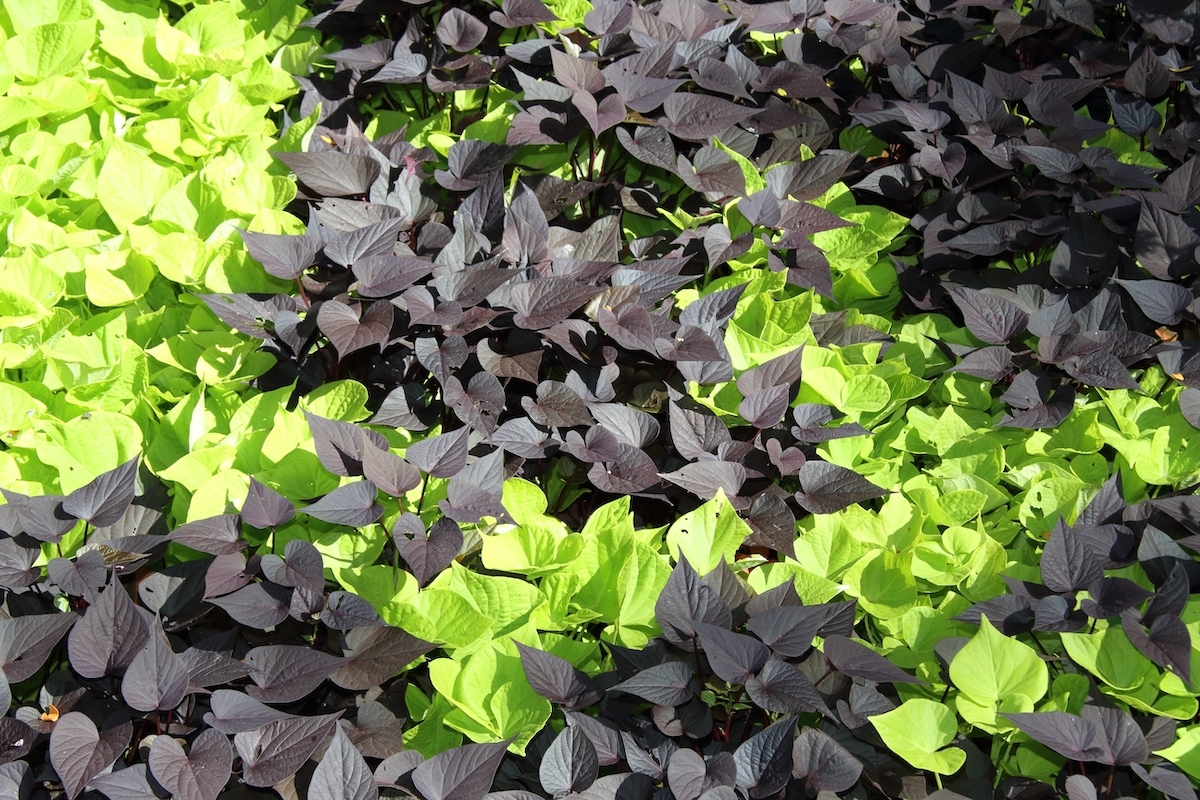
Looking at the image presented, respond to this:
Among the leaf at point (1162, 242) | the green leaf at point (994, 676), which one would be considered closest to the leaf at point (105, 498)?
the green leaf at point (994, 676)

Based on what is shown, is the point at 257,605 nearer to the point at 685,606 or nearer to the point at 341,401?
the point at 341,401

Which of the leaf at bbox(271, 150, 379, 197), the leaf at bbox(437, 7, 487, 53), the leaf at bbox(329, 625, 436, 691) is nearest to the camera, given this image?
the leaf at bbox(329, 625, 436, 691)

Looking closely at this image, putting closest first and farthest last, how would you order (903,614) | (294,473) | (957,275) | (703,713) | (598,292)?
(703,713) → (903,614) → (294,473) → (598,292) → (957,275)

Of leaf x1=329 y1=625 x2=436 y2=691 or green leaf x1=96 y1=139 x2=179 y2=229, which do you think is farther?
green leaf x1=96 y1=139 x2=179 y2=229

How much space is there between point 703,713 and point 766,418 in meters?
0.70

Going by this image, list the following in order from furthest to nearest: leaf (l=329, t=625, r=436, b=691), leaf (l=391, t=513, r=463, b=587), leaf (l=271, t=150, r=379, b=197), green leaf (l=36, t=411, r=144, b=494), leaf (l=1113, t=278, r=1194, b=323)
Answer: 1. leaf (l=271, t=150, r=379, b=197)
2. leaf (l=1113, t=278, r=1194, b=323)
3. green leaf (l=36, t=411, r=144, b=494)
4. leaf (l=391, t=513, r=463, b=587)
5. leaf (l=329, t=625, r=436, b=691)

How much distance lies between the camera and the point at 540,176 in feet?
8.66

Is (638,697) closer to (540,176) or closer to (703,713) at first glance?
(703,713)

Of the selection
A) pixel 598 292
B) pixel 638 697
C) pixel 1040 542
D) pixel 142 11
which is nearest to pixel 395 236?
pixel 598 292

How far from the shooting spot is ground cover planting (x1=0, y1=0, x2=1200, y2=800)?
1577 mm

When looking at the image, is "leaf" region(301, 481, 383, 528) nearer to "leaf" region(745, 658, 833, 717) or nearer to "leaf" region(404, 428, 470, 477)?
"leaf" region(404, 428, 470, 477)

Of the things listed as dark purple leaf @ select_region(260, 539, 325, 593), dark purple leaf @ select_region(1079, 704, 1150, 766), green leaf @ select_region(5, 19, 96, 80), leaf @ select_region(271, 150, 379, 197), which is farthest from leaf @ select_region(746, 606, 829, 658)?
green leaf @ select_region(5, 19, 96, 80)

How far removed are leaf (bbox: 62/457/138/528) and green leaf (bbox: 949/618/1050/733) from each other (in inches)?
54.8

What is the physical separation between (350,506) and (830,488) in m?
0.92
